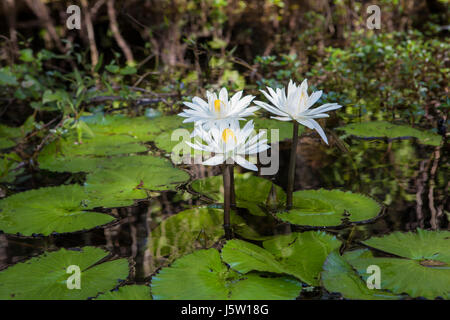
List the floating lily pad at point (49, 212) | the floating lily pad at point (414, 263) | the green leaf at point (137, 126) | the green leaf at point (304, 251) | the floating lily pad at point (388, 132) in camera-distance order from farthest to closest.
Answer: the green leaf at point (137, 126), the floating lily pad at point (388, 132), the floating lily pad at point (49, 212), the green leaf at point (304, 251), the floating lily pad at point (414, 263)

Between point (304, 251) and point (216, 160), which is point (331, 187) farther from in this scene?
point (216, 160)

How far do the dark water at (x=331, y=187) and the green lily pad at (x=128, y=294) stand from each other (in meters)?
0.07

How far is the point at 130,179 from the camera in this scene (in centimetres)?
169

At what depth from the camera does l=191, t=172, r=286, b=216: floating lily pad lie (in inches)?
56.4

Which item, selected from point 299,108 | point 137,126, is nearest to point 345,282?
point 299,108

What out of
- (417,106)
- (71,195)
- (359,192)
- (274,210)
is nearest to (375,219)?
(359,192)

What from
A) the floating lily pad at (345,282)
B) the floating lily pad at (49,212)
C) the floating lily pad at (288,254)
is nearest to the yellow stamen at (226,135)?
the floating lily pad at (288,254)

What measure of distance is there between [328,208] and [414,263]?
0.37 m

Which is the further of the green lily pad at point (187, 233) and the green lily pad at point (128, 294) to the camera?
the green lily pad at point (187, 233)

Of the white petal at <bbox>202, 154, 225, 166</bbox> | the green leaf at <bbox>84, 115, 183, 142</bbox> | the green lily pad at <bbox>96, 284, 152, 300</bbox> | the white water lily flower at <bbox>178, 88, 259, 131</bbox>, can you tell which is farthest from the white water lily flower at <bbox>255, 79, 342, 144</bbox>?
the green leaf at <bbox>84, 115, 183, 142</bbox>

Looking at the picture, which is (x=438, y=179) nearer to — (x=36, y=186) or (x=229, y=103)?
(x=229, y=103)

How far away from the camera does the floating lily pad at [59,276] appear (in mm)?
1012

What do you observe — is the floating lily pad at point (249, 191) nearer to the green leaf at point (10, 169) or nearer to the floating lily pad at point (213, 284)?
the floating lily pad at point (213, 284)
